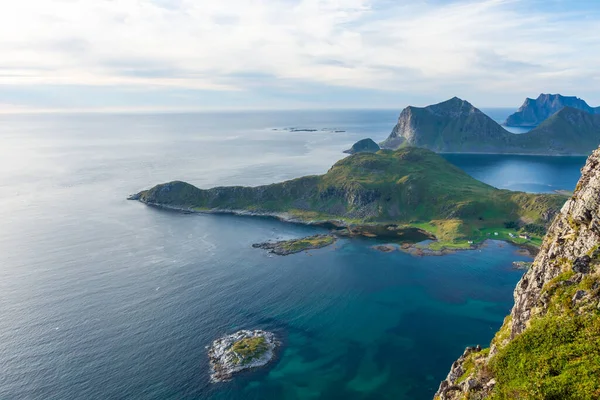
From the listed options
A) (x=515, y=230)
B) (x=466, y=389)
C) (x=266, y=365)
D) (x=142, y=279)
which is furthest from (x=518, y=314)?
(x=515, y=230)

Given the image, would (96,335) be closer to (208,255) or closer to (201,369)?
(201,369)

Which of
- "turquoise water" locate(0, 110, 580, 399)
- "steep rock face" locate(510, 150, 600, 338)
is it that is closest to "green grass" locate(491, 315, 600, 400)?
"steep rock face" locate(510, 150, 600, 338)

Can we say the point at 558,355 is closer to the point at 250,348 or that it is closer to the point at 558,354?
the point at 558,354

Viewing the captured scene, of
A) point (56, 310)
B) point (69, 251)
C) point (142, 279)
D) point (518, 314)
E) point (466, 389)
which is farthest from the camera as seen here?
point (69, 251)

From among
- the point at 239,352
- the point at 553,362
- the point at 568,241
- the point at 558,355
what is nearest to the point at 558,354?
the point at 558,355

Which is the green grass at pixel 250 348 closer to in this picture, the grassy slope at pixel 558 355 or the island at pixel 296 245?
the grassy slope at pixel 558 355

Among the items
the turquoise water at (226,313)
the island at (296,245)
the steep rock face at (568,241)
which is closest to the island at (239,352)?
the turquoise water at (226,313)
